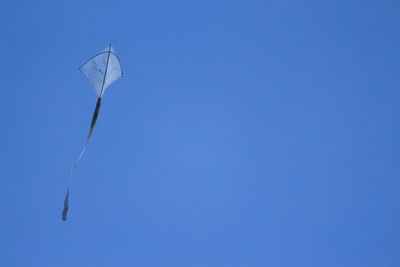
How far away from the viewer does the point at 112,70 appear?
4.60 ft

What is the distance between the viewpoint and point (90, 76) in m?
1.38

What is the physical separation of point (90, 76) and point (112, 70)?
104 millimetres
